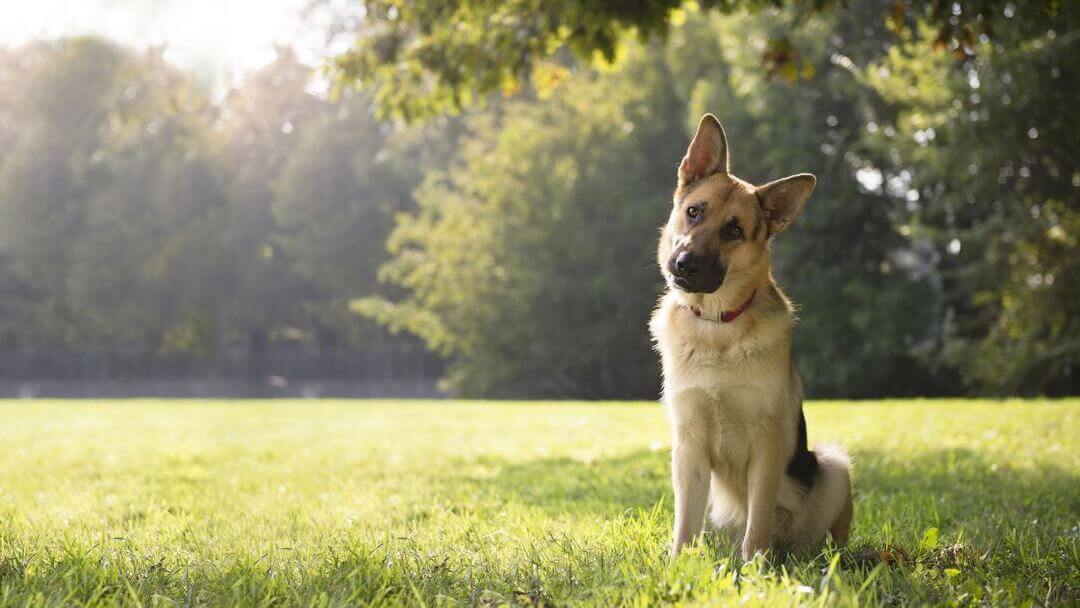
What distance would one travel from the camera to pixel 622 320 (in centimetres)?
3247

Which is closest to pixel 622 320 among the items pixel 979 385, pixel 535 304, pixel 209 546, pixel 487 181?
pixel 535 304

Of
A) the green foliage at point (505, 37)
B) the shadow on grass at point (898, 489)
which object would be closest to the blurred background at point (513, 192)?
the green foliage at point (505, 37)

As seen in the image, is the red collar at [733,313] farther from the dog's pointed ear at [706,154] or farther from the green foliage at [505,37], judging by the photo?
the green foliage at [505,37]

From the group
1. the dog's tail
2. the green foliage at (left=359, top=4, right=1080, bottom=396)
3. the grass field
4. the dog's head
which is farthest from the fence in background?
the dog's head

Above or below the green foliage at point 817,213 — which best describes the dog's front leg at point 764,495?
below

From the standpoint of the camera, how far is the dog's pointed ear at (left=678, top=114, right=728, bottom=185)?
457 cm

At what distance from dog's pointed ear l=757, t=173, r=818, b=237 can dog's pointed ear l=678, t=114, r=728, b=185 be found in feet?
0.84

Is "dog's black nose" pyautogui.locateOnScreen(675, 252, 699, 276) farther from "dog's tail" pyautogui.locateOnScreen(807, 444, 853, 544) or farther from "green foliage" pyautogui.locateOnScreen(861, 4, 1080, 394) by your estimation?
"green foliage" pyautogui.locateOnScreen(861, 4, 1080, 394)

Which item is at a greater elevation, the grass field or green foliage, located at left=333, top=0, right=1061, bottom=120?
green foliage, located at left=333, top=0, right=1061, bottom=120

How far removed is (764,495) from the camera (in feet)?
13.9

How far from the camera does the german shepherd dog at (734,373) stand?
4.25m

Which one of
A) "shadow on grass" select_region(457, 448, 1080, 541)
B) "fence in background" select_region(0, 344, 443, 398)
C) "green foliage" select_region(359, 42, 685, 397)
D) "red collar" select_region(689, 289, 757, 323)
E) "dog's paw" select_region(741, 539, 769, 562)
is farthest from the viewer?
"fence in background" select_region(0, 344, 443, 398)

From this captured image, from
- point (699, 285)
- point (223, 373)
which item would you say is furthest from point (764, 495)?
point (223, 373)

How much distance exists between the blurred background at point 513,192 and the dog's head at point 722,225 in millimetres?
4138
